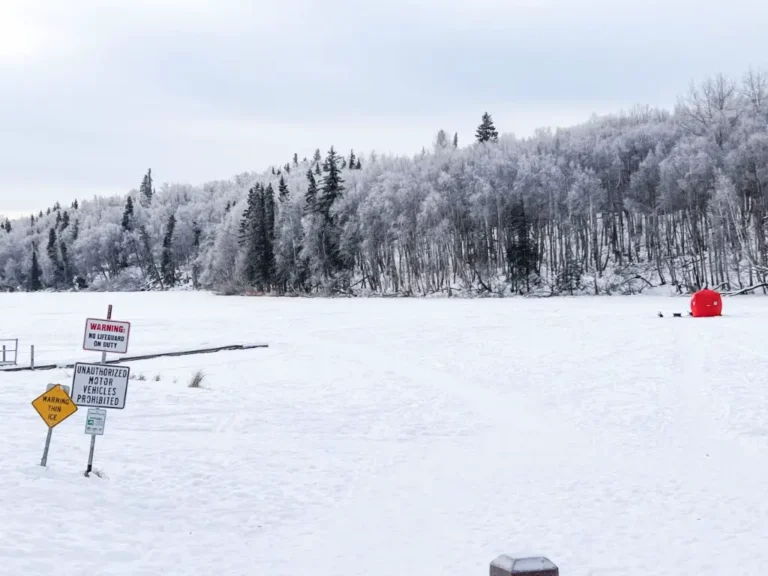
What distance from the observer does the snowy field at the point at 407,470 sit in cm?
761

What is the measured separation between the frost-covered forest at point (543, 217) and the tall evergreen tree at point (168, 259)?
3200 centimetres

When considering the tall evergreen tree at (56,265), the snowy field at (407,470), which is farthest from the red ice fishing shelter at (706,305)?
the tall evergreen tree at (56,265)

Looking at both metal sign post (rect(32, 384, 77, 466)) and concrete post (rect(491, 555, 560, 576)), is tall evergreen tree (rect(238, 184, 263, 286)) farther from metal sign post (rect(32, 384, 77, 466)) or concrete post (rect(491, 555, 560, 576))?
concrete post (rect(491, 555, 560, 576))

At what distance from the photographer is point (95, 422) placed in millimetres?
9352

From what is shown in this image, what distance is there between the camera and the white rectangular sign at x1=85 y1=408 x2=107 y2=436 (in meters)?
9.34

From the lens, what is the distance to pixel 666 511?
9234mm

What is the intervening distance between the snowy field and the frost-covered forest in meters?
46.3

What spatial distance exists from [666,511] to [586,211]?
67.7 meters

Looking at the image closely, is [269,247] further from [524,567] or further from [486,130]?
[524,567]

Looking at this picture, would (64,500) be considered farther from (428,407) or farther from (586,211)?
(586,211)

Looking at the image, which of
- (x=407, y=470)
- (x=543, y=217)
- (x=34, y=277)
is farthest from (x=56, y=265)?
(x=407, y=470)

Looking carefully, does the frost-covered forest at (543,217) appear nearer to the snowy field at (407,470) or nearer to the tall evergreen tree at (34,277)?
the snowy field at (407,470)

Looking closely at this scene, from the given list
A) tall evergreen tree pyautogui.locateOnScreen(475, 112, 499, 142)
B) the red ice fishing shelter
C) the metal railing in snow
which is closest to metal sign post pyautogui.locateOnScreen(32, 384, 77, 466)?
the metal railing in snow

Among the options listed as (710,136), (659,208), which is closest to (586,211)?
(659,208)
